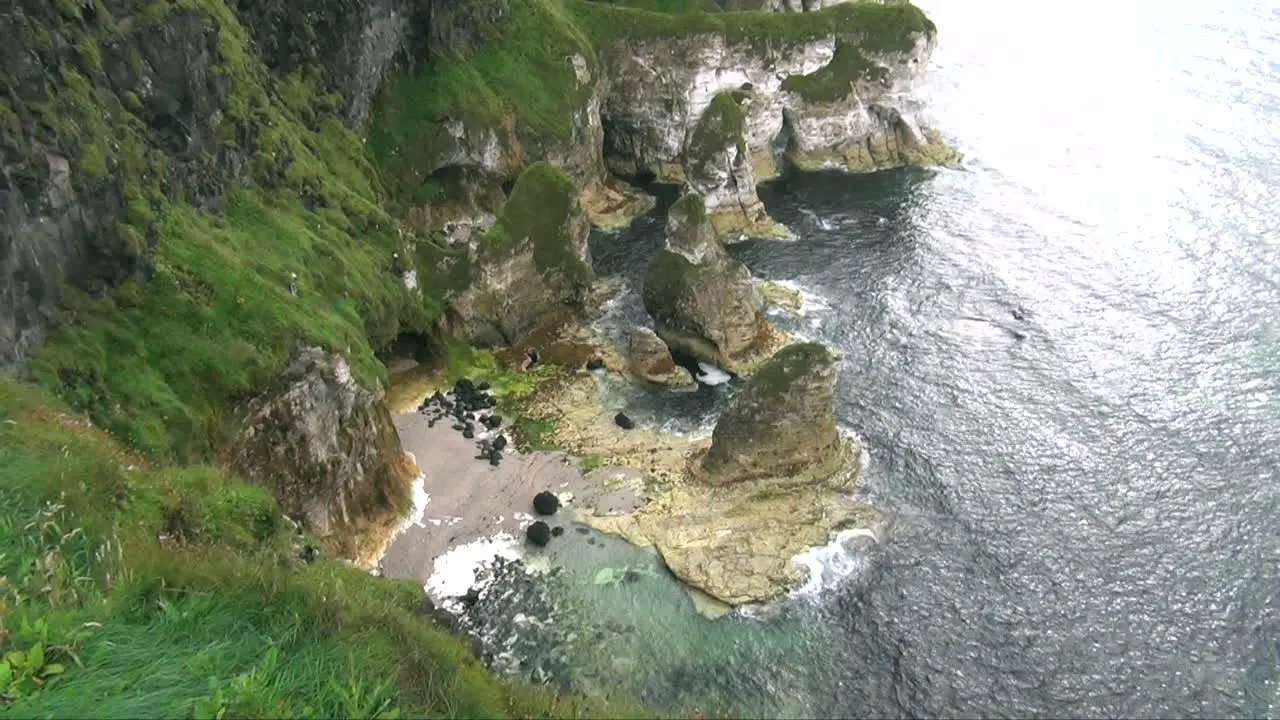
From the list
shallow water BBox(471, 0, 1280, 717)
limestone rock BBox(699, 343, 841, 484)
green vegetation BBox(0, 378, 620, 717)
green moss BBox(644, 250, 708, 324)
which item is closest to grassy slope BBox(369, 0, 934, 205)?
shallow water BBox(471, 0, 1280, 717)

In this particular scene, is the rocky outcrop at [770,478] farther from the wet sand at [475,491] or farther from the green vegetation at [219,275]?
the green vegetation at [219,275]

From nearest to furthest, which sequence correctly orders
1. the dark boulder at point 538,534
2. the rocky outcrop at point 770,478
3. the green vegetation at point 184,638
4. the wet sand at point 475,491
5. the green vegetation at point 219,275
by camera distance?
the green vegetation at point 184,638
the green vegetation at point 219,275
the dark boulder at point 538,534
the wet sand at point 475,491
the rocky outcrop at point 770,478

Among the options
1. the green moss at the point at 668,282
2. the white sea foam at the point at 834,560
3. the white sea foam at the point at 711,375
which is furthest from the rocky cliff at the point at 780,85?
the white sea foam at the point at 834,560

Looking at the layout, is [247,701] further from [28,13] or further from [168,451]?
[28,13]

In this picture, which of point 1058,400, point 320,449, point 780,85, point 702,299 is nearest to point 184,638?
point 320,449

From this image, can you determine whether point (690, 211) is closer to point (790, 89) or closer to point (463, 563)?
point (463, 563)

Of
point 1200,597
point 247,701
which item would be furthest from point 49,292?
point 1200,597
